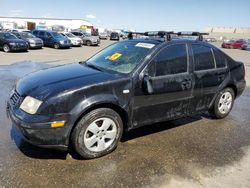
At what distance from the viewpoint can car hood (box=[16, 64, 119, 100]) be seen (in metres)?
3.38

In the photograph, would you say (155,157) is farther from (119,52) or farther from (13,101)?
(13,101)

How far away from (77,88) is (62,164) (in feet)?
3.39

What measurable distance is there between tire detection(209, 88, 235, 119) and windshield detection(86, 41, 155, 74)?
77.5 inches

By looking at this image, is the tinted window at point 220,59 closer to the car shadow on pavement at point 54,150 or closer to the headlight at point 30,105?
the car shadow on pavement at point 54,150

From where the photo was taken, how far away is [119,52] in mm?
4582

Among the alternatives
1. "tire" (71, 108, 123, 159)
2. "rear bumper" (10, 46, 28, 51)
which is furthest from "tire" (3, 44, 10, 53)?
"tire" (71, 108, 123, 159)

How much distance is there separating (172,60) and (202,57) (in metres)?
0.81

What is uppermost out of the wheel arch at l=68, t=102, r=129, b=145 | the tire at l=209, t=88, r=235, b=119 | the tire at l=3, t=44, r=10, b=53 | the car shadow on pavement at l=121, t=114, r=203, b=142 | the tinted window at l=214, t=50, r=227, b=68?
the tinted window at l=214, t=50, r=227, b=68

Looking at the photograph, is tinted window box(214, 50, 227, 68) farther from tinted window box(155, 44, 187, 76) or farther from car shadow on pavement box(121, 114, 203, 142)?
car shadow on pavement box(121, 114, 203, 142)

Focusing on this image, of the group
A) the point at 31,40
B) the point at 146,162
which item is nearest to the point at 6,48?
the point at 31,40

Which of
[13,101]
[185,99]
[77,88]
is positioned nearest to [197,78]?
[185,99]

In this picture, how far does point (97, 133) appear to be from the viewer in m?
3.65

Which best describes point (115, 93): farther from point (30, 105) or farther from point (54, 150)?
point (54, 150)

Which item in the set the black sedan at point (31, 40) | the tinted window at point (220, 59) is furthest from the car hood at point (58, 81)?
the black sedan at point (31, 40)
